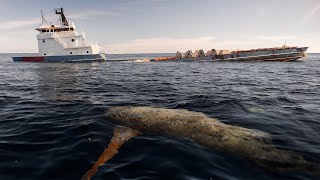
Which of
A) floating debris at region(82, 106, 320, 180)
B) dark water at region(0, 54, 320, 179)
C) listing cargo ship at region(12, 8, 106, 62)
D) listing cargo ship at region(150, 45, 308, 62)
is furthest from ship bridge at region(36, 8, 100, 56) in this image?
floating debris at region(82, 106, 320, 180)

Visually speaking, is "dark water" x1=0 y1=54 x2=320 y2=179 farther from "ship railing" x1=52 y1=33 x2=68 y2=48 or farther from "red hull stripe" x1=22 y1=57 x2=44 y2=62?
"red hull stripe" x1=22 y1=57 x2=44 y2=62

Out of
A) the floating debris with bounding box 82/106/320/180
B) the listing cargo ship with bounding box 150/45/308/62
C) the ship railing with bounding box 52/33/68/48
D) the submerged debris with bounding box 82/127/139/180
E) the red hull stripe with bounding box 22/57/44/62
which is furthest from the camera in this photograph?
the red hull stripe with bounding box 22/57/44/62

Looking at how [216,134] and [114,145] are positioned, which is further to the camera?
[216,134]

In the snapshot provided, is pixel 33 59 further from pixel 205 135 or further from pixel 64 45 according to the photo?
pixel 205 135

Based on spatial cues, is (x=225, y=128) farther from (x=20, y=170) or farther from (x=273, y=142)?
(x=20, y=170)

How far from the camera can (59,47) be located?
53.3 meters

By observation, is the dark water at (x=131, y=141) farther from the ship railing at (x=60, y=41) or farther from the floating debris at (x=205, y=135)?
the ship railing at (x=60, y=41)

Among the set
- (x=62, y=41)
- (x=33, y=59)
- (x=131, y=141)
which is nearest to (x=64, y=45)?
(x=62, y=41)

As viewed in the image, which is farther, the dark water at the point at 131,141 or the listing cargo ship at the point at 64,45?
the listing cargo ship at the point at 64,45

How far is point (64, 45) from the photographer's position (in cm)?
5297

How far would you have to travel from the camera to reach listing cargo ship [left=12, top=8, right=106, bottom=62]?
52875 mm

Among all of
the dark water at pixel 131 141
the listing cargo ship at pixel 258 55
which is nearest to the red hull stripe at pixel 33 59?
the listing cargo ship at pixel 258 55

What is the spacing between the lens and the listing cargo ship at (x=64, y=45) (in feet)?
173

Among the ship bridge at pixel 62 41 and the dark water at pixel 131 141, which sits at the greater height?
the ship bridge at pixel 62 41
